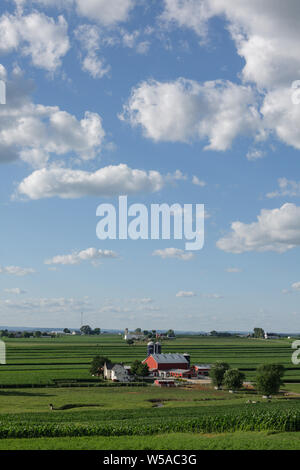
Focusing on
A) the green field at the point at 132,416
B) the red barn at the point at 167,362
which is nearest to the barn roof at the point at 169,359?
the red barn at the point at 167,362

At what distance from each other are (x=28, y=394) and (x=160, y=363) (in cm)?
5177

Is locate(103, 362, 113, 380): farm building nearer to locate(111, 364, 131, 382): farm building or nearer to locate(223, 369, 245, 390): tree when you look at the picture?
locate(111, 364, 131, 382): farm building

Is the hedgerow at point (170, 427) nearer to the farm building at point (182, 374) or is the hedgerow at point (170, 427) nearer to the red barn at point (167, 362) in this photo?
the farm building at point (182, 374)

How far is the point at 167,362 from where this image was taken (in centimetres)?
12338

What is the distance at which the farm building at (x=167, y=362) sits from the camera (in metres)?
122

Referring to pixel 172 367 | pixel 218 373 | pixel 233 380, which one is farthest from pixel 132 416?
pixel 172 367

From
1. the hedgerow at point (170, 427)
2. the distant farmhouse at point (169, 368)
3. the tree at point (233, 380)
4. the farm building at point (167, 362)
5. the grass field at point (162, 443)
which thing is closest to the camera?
the grass field at point (162, 443)

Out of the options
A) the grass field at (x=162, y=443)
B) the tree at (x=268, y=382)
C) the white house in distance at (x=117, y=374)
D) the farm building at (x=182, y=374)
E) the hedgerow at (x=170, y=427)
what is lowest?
the farm building at (x=182, y=374)

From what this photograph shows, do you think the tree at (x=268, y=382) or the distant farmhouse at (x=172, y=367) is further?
the distant farmhouse at (x=172, y=367)

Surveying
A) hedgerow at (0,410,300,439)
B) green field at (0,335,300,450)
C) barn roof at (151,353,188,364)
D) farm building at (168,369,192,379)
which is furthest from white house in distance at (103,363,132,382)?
hedgerow at (0,410,300,439)

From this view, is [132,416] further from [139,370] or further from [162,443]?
[139,370]
